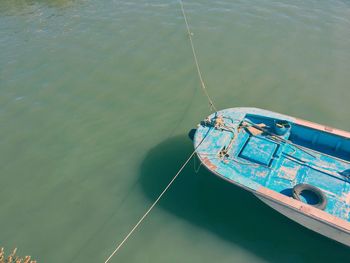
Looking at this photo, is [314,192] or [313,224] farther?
[314,192]

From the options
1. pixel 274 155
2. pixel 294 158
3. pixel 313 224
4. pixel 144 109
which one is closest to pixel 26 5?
pixel 144 109

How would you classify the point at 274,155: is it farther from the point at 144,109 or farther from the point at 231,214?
the point at 144,109

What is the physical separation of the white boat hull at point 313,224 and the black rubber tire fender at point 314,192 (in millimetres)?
507

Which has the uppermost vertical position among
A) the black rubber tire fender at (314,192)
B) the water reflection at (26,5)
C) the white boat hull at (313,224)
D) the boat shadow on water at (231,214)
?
the water reflection at (26,5)

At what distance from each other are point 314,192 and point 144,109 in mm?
8246

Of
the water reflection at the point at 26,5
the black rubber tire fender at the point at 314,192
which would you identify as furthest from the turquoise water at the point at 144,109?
the black rubber tire fender at the point at 314,192

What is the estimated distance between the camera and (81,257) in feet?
33.5

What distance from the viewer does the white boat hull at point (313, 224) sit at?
906 cm

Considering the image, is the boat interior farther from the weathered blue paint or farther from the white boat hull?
the white boat hull

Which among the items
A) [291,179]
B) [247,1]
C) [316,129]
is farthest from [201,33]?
[291,179]

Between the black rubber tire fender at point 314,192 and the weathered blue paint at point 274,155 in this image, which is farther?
the weathered blue paint at point 274,155

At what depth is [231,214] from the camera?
35.9 feet

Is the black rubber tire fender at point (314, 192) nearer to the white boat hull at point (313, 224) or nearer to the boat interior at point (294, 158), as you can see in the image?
the boat interior at point (294, 158)

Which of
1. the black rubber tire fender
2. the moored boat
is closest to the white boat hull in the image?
the moored boat
